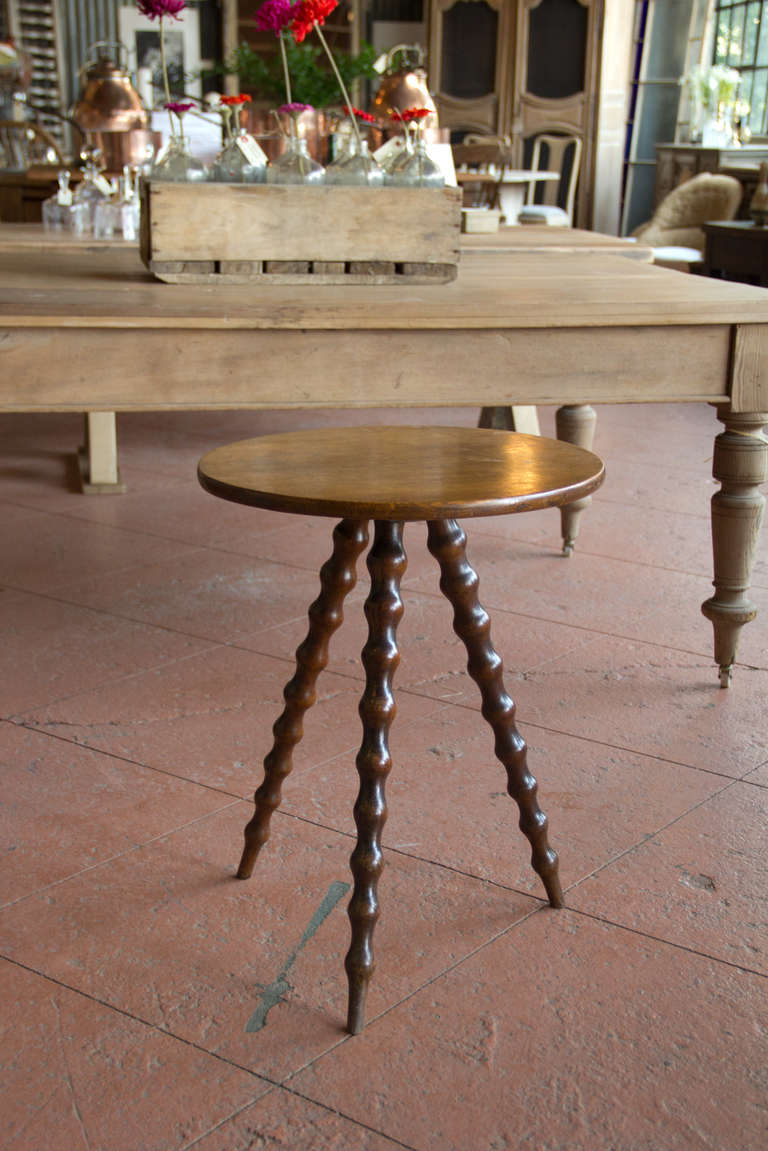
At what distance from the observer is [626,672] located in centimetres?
224

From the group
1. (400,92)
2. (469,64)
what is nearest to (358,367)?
(400,92)

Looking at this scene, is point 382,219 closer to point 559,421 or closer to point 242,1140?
point 559,421

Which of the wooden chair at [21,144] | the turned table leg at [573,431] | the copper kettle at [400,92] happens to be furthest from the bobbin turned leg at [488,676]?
the wooden chair at [21,144]

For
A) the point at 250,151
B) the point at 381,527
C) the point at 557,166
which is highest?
the point at 250,151

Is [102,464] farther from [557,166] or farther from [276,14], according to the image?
[557,166]

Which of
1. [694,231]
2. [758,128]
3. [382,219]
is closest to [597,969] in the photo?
[382,219]

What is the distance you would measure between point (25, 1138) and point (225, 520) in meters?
2.17

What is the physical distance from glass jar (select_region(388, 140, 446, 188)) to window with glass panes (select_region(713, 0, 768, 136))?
5822 mm

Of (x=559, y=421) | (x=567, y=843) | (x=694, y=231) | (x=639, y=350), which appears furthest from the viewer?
(x=694, y=231)

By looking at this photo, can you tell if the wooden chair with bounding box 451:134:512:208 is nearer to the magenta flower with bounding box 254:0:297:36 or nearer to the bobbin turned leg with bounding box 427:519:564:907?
the magenta flower with bounding box 254:0:297:36

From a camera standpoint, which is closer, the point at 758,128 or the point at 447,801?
the point at 447,801

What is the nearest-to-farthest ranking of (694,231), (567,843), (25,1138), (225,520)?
(25,1138) → (567,843) → (225,520) → (694,231)

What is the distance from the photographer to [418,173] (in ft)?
7.05

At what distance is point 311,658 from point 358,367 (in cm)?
62
